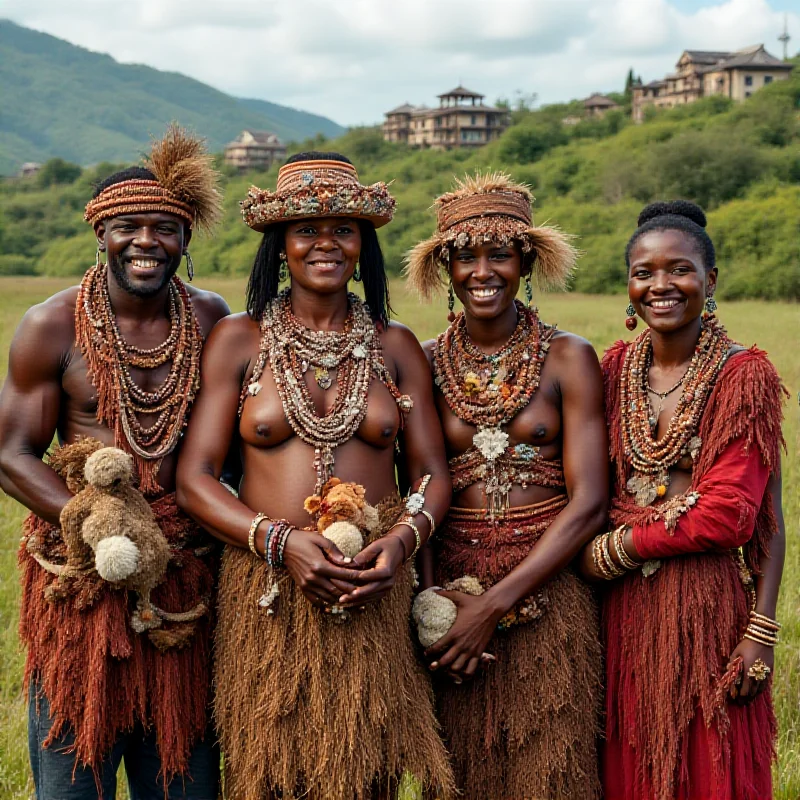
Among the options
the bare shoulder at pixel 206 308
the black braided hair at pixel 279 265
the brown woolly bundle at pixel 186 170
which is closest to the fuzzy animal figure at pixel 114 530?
the bare shoulder at pixel 206 308

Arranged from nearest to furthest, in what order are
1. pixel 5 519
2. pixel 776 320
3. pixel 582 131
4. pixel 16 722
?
pixel 16 722
pixel 5 519
pixel 776 320
pixel 582 131

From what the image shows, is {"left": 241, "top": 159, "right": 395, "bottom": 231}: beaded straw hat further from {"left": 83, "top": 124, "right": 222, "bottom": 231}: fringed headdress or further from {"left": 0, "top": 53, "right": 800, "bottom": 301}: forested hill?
{"left": 0, "top": 53, "right": 800, "bottom": 301}: forested hill

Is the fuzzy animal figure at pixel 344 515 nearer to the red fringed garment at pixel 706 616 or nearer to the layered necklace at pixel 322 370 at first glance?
the layered necklace at pixel 322 370

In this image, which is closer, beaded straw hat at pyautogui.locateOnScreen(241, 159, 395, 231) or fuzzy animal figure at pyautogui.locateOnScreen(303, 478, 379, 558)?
fuzzy animal figure at pyautogui.locateOnScreen(303, 478, 379, 558)

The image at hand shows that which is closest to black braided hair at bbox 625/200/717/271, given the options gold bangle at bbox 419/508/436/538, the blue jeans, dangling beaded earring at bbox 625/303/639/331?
dangling beaded earring at bbox 625/303/639/331

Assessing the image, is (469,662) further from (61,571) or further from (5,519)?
(5,519)

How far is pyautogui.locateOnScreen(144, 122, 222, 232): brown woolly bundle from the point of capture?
3.83m

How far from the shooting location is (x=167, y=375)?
3.83 m

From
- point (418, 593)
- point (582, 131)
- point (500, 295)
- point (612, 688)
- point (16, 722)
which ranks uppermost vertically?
point (582, 131)

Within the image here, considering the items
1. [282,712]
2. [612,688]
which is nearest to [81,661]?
[282,712]

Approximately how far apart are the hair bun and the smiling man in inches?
68.9

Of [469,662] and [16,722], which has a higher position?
[469,662]

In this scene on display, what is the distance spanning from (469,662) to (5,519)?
17.2 feet

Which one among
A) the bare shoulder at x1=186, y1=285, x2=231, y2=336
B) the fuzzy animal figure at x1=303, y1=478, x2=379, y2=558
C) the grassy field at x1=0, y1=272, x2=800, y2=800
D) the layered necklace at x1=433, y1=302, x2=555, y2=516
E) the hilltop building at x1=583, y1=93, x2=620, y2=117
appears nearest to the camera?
the fuzzy animal figure at x1=303, y1=478, x2=379, y2=558
